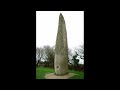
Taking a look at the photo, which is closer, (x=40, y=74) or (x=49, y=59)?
(x=40, y=74)

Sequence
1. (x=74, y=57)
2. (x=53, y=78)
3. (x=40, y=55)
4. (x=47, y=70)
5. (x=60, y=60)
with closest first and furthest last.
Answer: (x=53, y=78) → (x=60, y=60) → (x=47, y=70) → (x=74, y=57) → (x=40, y=55)

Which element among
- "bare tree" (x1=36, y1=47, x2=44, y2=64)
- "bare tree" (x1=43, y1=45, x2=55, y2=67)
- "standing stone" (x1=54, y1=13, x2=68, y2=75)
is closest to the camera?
"standing stone" (x1=54, y1=13, x2=68, y2=75)

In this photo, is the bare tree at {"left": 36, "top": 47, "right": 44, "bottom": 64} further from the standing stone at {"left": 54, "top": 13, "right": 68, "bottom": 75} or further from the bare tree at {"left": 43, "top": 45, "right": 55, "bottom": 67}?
the standing stone at {"left": 54, "top": 13, "right": 68, "bottom": 75}

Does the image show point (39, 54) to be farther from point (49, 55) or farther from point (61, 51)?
point (61, 51)

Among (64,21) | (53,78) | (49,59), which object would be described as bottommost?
(53,78)

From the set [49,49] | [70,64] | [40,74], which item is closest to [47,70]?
[40,74]

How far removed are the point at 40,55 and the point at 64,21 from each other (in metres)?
4.07

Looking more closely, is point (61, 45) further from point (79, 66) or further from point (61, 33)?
point (79, 66)

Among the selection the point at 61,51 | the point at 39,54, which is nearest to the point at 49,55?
the point at 39,54

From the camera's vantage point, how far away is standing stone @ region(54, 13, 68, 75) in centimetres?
1011

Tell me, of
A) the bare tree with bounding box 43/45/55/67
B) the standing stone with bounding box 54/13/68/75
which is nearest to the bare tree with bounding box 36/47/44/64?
the bare tree with bounding box 43/45/55/67

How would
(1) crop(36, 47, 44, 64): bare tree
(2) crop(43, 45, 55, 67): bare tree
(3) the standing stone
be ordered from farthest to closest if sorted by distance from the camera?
(1) crop(36, 47, 44, 64): bare tree, (2) crop(43, 45, 55, 67): bare tree, (3) the standing stone

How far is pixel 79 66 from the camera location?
11672 mm

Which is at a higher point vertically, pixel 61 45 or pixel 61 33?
pixel 61 33
